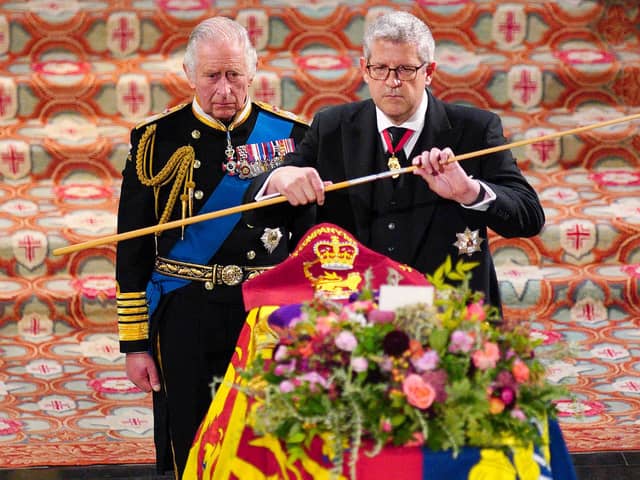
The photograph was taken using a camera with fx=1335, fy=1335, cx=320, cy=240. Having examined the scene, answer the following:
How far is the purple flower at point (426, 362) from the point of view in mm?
2424

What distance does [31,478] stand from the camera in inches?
176

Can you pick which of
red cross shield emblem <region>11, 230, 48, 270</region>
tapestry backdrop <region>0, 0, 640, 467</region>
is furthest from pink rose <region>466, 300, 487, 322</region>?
red cross shield emblem <region>11, 230, 48, 270</region>

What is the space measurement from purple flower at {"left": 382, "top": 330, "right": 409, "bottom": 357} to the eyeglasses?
2.91 ft

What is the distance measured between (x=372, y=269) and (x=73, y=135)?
13.4ft

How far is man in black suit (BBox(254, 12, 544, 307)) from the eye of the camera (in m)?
3.11

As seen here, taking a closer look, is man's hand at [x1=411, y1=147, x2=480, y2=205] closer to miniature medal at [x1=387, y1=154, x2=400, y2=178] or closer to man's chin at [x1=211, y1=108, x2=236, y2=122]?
miniature medal at [x1=387, y1=154, x2=400, y2=178]

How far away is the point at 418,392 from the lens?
2395 millimetres

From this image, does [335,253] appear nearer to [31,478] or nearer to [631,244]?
[31,478]

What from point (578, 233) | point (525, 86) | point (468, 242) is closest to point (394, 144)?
point (468, 242)

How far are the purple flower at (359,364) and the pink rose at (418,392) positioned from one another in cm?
8

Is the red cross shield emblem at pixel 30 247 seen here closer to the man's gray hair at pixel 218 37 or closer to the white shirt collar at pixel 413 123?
the man's gray hair at pixel 218 37

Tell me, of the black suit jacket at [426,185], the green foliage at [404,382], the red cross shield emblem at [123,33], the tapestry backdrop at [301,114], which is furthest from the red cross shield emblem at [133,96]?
the green foliage at [404,382]

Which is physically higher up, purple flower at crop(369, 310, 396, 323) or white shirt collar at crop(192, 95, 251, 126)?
white shirt collar at crop(192, 95, 251, 126)

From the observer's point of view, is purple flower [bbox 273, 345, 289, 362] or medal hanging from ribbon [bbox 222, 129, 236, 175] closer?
purple flower [bbox 273, 345, 289, 362]
